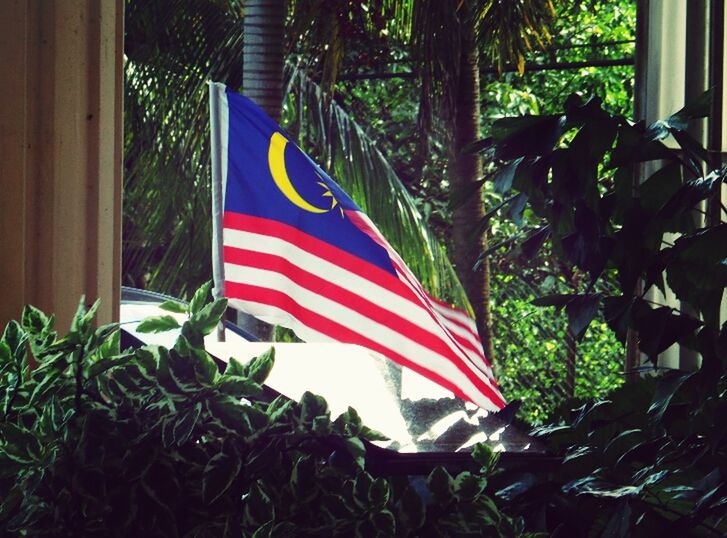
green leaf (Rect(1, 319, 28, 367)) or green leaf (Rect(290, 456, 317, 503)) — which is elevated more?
green leaf (Rect(1, 319, 28, 367))

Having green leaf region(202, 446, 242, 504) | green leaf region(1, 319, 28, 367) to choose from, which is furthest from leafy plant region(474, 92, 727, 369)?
green leaf region(1, 319, 28, 367)

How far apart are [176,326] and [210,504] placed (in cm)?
22

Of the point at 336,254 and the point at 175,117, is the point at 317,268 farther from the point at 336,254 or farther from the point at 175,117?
the point at 175,117

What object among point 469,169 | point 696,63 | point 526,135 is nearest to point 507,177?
point 526,135

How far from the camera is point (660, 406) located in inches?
57.8

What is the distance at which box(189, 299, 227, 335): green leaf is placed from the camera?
1.26 meters

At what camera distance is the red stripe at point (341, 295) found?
13.2 ft

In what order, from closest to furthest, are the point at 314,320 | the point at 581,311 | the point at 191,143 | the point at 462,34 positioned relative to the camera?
the point at 581,311, the point at 314,320, the point at 462,34, the point at 191,143

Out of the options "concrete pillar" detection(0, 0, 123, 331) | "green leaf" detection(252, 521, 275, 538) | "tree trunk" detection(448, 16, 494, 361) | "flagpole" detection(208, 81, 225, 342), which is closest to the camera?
"green leaf" detection(252, 521, 275, 538)

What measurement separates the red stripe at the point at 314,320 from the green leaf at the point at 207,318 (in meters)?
2.81

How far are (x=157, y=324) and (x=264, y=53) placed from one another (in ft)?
18.9

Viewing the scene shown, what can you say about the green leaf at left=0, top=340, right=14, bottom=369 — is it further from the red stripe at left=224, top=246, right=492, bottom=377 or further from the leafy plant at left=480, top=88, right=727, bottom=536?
the red stripe at left=224, top=246, right=492, bottom=377

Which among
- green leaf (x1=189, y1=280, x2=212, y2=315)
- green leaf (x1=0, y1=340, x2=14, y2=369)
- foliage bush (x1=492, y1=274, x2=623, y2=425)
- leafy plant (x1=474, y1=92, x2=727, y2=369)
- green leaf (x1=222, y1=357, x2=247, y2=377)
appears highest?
leafy plant (x1=474, y1=92, x2=727, y2=369)

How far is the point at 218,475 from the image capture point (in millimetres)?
1208
